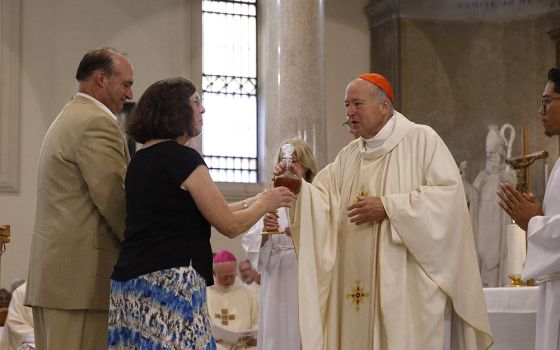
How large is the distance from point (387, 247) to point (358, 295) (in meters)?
0.31

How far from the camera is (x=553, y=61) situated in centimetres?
1332

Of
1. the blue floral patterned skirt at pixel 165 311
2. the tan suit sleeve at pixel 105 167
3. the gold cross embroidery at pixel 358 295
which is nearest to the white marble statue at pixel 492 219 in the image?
the gold cross embroidery at pixel 358 295

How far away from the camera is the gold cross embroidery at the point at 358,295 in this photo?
494cm

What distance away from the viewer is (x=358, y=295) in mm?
4965

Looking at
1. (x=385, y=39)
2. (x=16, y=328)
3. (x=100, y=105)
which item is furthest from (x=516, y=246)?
(x=385, y=39)

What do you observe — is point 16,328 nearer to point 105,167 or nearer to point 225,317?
point 225,317

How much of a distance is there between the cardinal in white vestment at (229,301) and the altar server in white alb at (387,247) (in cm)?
392

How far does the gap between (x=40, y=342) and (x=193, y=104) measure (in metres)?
1.25

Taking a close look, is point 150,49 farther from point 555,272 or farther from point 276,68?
point 555,272

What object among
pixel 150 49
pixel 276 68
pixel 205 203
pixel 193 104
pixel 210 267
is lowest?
pixel 210 267

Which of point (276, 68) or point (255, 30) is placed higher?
point (255, 30)

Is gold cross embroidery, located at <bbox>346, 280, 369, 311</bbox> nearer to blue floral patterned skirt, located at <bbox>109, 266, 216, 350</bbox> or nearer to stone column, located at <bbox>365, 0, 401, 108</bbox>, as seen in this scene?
blue floral patterned skirt, located at <bbox>109, 266, 216, 350</bbox>

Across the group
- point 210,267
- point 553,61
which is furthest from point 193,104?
point 553,61

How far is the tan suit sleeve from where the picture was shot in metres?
4.11
